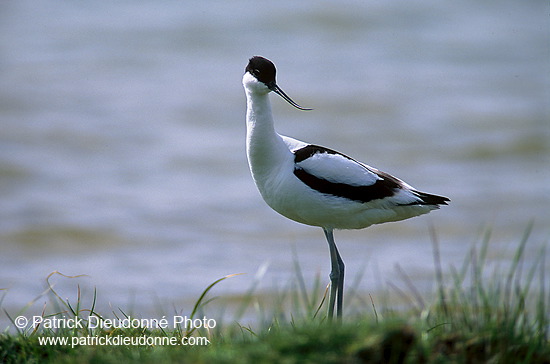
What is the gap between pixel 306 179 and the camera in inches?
216

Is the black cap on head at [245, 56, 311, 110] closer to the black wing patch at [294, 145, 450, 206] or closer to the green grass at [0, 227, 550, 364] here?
the black wing patch at [294, 145, 450, 206]

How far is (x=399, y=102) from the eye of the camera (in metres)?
17.1

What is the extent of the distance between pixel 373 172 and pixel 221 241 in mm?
6165

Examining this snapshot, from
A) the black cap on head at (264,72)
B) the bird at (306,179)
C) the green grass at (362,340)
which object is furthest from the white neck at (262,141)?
the green grass at (362,340)

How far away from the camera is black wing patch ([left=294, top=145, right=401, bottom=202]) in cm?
550

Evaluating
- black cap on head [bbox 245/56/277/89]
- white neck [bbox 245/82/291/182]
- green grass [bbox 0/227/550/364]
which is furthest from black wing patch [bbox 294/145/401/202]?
green grass [bbox 0/227/550/364]

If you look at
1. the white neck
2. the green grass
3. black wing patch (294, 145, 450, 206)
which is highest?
the white neck

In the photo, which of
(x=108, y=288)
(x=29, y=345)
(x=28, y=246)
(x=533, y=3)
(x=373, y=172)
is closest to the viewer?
(x=29, y=345)

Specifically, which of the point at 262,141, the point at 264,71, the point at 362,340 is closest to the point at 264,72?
the point at 264,71

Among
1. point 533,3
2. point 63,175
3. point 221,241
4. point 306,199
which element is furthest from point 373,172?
point 533,3

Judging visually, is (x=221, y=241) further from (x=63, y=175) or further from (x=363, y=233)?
(x=63, y=175)

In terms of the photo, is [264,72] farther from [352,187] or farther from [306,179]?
[352,187]

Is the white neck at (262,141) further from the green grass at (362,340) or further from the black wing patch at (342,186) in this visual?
the green grass at (362,340)

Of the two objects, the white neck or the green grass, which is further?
the white neck
